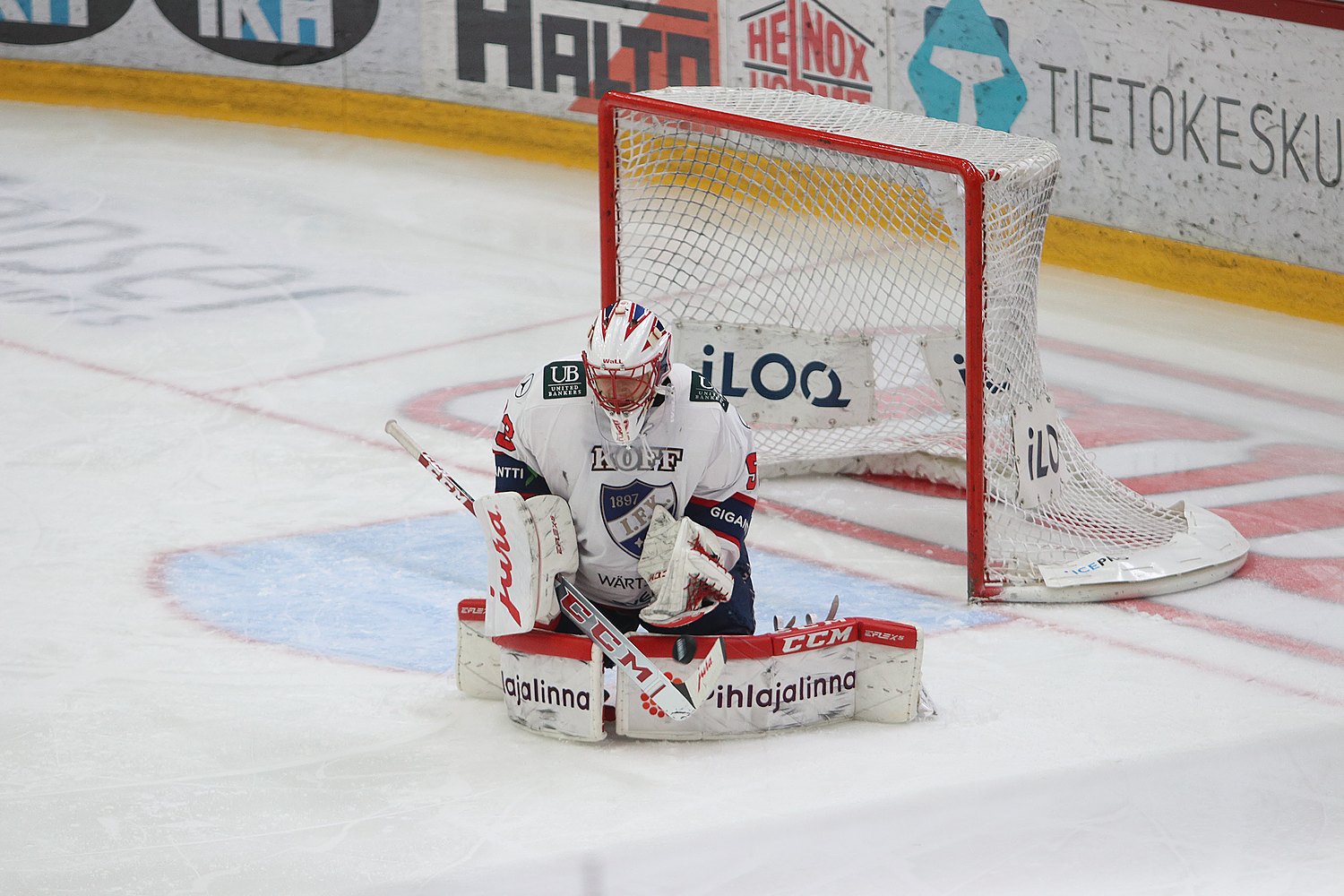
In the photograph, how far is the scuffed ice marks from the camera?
7.21 meters

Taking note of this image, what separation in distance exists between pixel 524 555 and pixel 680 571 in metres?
0.30

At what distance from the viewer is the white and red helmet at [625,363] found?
3637 millimetres

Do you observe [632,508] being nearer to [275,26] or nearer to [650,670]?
[650,670]

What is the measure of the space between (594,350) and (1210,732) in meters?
1.42

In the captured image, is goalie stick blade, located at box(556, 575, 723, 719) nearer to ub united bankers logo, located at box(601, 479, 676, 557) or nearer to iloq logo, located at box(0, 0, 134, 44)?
ub united bankers logo, located at box(601, 479, 676, 557)

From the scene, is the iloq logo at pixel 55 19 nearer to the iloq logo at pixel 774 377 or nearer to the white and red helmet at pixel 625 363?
the iloq logo at pixel 774 377

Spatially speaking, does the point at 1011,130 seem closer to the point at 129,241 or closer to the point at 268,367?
the point at 268,367

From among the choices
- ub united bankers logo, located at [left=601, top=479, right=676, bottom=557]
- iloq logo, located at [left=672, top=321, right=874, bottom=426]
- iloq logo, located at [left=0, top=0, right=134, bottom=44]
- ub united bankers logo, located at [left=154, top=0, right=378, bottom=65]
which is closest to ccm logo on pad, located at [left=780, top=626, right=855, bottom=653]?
ub united bankers logo, located at [left=601, top=479, right=676, bottom=557]

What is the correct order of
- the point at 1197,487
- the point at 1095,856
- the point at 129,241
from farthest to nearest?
the point at 129,241, the point at 1197,487, the point at 1095,856

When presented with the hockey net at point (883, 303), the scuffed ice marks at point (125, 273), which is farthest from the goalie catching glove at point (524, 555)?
the scuffed ice marks at point (125, 273)

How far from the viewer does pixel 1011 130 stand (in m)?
7.52

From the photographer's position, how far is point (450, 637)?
4453 millimetres

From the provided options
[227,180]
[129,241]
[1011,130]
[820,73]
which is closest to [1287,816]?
[1011,130]

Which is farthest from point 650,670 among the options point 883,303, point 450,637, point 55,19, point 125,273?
point 55,19
